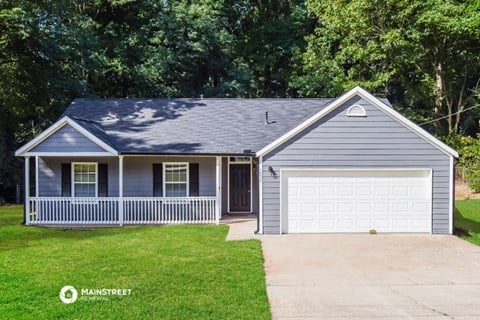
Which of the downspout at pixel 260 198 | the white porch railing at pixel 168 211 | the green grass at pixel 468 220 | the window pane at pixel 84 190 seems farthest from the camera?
the window pane at pixel 84 190

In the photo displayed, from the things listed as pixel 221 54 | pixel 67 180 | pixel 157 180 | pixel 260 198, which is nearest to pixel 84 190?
pixel 67 180

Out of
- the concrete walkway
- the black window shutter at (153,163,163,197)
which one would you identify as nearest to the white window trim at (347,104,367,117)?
the concrete walkway

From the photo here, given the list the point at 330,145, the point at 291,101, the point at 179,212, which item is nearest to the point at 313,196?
the point at 330,145

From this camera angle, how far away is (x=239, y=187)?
1716 cm

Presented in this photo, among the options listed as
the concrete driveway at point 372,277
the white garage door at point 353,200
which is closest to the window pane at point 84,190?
the concrete driveway at point 372,277

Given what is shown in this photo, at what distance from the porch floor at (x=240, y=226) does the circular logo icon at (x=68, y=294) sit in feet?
17.5

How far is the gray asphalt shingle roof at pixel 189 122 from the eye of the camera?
15.3m

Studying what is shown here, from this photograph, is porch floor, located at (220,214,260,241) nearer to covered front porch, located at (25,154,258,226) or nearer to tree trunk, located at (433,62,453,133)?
covered front porch, located at (25,154,258,226)

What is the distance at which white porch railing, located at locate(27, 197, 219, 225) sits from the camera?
1509 cm

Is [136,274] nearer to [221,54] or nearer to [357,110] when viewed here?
[357,110]

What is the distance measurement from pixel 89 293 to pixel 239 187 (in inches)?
407

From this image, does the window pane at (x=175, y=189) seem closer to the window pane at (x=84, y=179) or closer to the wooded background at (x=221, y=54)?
the window pane at (x=84, y=179)

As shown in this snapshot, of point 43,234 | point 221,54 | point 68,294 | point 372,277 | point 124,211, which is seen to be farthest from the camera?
point 221,54

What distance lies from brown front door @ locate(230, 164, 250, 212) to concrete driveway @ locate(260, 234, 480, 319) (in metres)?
4.65
